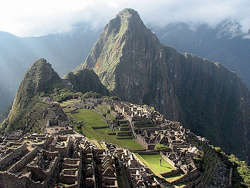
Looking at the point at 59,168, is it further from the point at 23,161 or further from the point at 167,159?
the point at 167,159

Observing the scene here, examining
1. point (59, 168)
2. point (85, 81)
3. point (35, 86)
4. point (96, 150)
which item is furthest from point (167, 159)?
point (85, 81)

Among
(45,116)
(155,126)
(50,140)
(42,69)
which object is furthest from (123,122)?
(42,69)

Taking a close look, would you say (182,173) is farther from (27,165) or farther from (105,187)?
(27,165)

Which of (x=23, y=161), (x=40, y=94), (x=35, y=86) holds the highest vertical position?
(x=35, y=86)

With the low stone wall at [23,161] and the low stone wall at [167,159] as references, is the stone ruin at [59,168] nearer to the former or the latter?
the low stone wall at [23,161]

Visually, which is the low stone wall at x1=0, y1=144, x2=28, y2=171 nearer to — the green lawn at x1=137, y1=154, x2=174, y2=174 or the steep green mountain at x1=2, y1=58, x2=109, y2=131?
the green lawn at x1=137, y1=154, x2=174, y2=174
